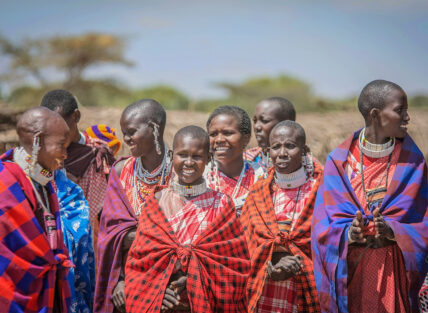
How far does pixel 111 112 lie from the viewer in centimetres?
837

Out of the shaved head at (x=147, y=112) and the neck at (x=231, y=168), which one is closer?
the shaved head at (x=147, y=112)

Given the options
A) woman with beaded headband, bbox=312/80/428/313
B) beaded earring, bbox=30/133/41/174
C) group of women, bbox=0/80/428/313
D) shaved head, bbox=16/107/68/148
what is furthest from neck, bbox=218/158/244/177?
beaded earring, bbox=30/133/41/174

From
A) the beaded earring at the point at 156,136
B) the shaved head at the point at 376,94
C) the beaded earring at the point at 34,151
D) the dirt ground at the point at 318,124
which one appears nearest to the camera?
the beaded earring at the point at 34,151

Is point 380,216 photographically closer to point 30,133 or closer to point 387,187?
point 387,187

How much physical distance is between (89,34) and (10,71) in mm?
3902

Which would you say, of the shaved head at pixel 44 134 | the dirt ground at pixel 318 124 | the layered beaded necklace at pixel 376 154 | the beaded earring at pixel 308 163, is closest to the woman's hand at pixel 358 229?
the layered beaded necklace at pixel 376 154

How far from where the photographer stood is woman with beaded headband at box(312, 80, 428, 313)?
3.69 meters

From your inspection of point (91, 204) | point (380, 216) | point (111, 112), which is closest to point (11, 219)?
point (91, 204)

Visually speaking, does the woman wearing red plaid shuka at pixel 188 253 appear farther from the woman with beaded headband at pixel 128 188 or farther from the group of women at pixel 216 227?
the woman with beaded headband at pixel 128 188

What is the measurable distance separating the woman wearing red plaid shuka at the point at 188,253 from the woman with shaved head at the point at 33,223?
54 centimetres

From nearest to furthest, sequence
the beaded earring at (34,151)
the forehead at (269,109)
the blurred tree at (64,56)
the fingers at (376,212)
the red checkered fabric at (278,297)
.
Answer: the beaded earring at (34,151), the fingers at (376,212), the red checkered fabric at (278,297), the forehead at (269,109), the blurred tree at (64,56)

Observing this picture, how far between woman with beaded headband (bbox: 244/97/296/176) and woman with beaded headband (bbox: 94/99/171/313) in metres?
1.20

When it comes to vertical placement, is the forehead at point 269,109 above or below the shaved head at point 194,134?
above

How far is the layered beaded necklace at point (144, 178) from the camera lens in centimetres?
428
